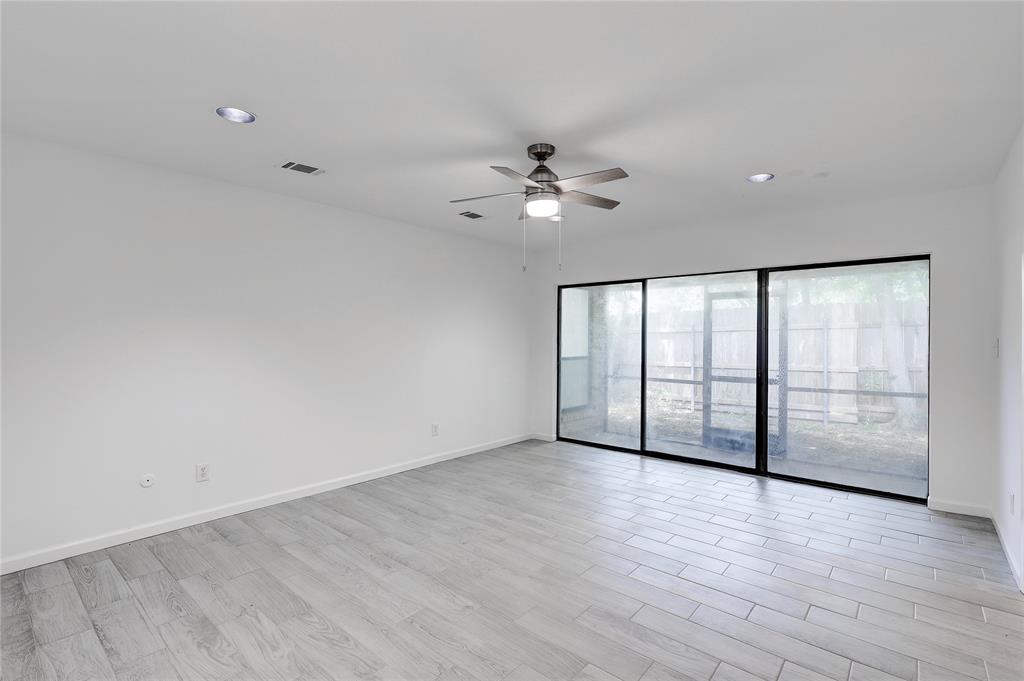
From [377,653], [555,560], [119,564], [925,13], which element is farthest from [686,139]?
[119,564]

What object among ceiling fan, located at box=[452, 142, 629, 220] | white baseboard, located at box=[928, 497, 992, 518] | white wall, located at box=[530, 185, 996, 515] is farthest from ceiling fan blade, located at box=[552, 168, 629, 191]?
white baseboard, located at box=[928, 497, 992, 518]

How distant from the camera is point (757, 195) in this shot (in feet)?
13.7

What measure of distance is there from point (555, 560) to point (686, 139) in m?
2.67

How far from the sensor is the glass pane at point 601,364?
19.6 ft

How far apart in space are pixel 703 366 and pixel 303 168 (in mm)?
4270

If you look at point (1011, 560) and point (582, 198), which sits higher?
point (582, 198)

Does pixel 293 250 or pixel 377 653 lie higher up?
pixel 293 250

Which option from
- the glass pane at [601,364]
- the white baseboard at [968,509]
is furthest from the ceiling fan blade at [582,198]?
the white baseboard at [968,509]

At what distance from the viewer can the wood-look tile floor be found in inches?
83.4

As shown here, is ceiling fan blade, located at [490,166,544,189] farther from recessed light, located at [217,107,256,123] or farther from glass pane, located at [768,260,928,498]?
glass pane, located at [768,260,928,498]

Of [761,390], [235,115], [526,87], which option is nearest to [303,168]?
[235,115]

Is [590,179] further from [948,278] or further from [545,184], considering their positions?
[948,278]

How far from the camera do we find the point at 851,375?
14.9 feet

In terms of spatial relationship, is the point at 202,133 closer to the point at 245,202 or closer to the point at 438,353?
the point at 245,202
